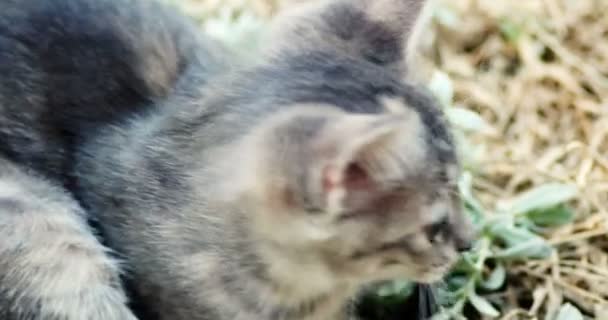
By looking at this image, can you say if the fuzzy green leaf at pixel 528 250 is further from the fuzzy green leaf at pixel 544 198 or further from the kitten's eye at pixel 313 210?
the kitten's eye at pixel 313 210

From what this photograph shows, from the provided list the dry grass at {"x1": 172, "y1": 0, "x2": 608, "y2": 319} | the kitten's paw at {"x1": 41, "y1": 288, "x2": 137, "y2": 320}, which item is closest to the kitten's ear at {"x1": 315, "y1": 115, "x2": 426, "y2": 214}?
the kitten's paw at {"x1": 41, "y1": 288, "x2": 137, "y2": 320}

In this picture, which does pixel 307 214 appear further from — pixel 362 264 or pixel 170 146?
pixel 170 146

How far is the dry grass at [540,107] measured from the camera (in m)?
1.87

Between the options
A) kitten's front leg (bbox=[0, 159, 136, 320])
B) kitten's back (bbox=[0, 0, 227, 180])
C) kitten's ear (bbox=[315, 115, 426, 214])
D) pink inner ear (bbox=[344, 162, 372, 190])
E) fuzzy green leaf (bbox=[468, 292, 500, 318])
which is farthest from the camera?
fuzzy green leaf (bbox=[468, 292, 500, 318])

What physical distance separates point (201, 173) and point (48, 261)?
0.82 ft

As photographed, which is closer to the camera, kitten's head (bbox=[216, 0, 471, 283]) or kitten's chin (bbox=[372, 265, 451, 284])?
kitten's head (bbox=[216, 0, 471, 283])

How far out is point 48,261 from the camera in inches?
59.7

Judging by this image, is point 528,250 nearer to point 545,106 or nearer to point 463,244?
point 463,244

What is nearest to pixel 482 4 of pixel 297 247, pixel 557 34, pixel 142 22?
pixel 557 34

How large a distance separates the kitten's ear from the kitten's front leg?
1.34 ft

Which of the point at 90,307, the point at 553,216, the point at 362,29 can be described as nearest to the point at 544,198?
the point at 553,216

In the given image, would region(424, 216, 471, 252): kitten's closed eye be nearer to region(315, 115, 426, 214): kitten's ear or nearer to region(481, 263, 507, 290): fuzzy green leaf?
region(315, 115, 426, 214): kitten's ear

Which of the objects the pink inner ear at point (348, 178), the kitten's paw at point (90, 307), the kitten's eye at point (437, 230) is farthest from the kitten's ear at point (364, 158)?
the kitten's paw at point (90, 307)

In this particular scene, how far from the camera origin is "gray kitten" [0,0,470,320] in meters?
1.40
